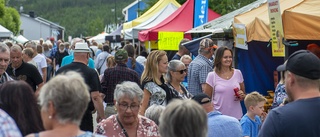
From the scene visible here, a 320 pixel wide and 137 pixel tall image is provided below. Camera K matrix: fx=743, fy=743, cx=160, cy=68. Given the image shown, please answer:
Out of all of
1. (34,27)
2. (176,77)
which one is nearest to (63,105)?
(176,77)

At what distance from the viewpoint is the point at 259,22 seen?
1041cm

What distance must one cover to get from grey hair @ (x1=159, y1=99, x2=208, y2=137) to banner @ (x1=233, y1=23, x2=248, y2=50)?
666cm

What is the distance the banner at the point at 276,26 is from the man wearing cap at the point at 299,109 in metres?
3.83

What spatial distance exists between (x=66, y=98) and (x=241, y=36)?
7.24 meters

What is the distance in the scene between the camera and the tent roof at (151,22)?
2420 cm

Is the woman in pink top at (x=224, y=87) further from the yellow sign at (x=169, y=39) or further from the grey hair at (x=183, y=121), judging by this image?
the yellow sign at (x=169, y=39)

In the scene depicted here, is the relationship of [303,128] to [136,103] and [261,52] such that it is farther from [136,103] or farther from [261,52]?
[261,52]

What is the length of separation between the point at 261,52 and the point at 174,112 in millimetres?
8364

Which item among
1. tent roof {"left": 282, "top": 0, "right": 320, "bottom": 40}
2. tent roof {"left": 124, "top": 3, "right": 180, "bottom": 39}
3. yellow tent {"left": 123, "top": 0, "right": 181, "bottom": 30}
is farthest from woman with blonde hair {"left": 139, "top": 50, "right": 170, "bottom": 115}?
yellow tent {"left": 123, "top": 0, "right": 181, "bottom": 30}

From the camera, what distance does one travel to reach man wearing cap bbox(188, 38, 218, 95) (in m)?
10.5

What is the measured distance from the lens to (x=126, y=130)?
6.41 m

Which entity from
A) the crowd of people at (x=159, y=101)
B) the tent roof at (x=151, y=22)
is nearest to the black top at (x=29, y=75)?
the crowd of people at (x=159, y=101)

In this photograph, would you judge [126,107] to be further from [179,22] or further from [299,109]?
[179,22]

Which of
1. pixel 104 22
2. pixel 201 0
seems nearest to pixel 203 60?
pixel 201 0
